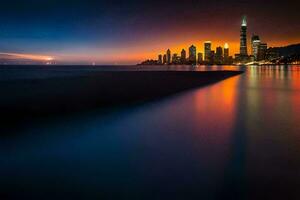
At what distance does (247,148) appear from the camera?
668 centimetres

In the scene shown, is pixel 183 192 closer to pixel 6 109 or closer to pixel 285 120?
pixel 285 120

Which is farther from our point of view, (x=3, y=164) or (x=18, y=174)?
(x=3, y=164)

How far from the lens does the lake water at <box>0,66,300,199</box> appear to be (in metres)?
4.25

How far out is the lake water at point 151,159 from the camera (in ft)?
14.0

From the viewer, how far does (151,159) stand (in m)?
5.81

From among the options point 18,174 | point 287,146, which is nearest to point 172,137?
point 287,146

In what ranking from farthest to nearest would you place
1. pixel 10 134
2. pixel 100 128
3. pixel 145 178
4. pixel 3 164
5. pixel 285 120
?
1. pixel 285 120
2. pixel 100 128
3. pixel 10 134
4. pixel 3 164
5. pixel 145 178

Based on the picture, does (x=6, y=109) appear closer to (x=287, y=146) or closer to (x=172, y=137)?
(x=172, y=137)

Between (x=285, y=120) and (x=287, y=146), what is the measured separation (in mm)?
4279

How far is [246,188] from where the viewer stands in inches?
170

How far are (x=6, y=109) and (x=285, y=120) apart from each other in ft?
38.9

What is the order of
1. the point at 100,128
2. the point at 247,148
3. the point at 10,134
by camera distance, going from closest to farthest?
the point at 247,148 < the point at 10,134 < the point at 100,128

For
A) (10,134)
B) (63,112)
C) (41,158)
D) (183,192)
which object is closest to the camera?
(183,192)

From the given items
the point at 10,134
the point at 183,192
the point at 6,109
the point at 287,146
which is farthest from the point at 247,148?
the point at 6,109
